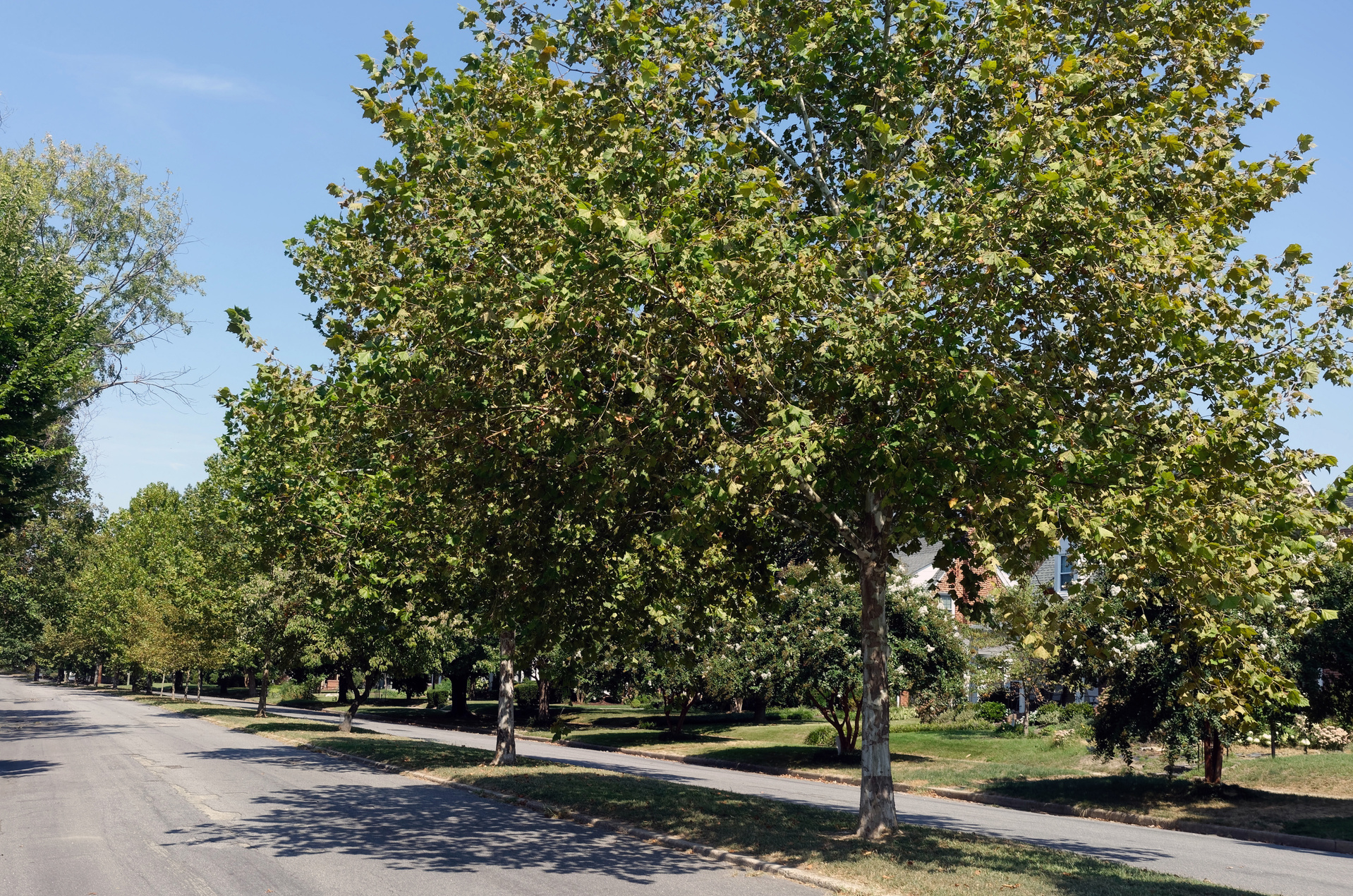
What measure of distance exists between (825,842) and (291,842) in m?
6.89

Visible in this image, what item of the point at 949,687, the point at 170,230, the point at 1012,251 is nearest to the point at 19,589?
the point at 170,230

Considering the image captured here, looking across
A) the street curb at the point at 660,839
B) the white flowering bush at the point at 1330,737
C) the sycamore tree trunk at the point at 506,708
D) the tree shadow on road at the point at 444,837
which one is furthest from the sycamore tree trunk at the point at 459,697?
the white flowering bush at the point at 1330,737

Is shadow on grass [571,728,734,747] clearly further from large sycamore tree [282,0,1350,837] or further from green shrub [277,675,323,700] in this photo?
large sycamore tree [282,0,1350,837]

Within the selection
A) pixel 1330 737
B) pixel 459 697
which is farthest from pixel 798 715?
pixel 1330 737

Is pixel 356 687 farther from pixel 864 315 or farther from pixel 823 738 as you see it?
pixel 864 315

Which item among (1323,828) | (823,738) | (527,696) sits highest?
(1323,828)

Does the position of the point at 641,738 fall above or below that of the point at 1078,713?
below

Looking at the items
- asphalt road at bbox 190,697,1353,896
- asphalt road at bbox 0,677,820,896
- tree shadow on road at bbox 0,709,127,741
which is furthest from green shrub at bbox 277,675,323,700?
asphalt road at bbox 0,677,820,896

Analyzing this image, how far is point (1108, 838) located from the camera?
57.1 ft

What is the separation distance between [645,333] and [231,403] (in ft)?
29.3

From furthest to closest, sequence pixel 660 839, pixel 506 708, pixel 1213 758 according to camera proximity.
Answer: pixel 506 708
pixel 1213 758
pixel 660 839

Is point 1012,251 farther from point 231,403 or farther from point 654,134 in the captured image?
point 231,403

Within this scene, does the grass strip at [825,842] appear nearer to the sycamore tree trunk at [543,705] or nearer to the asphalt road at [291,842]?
the asphalt road at [291,842]

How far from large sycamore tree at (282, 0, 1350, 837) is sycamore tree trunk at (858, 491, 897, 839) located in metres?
0.96
